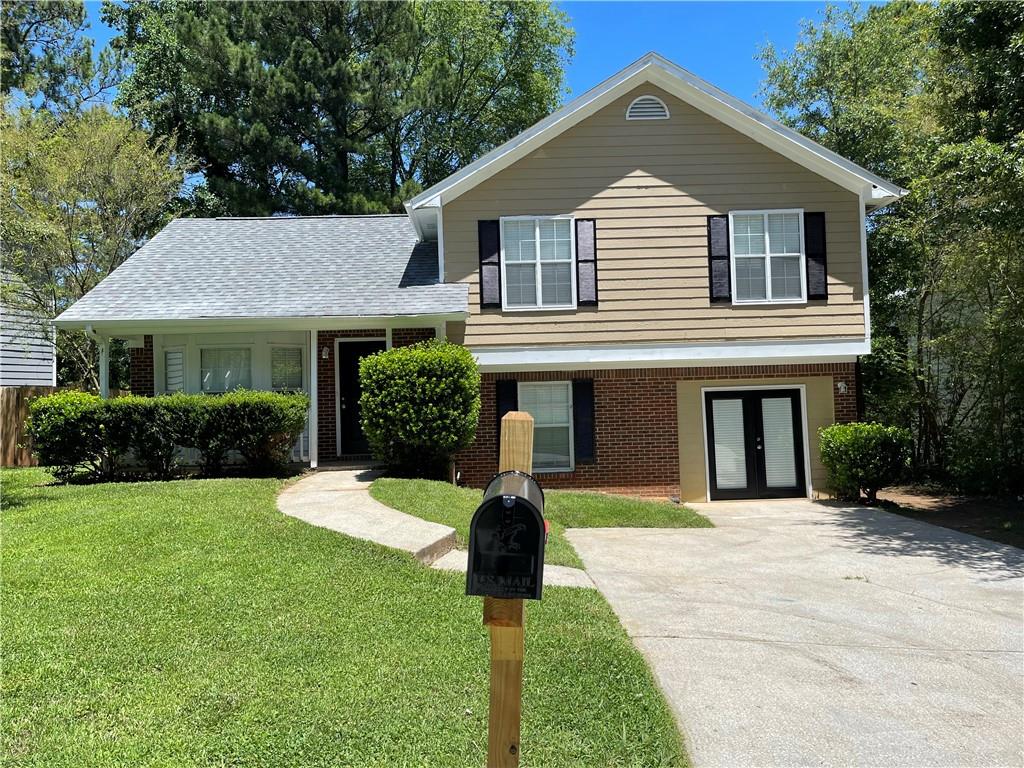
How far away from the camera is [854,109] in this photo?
16.8 metres

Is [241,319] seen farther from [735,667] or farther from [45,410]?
[735,667]

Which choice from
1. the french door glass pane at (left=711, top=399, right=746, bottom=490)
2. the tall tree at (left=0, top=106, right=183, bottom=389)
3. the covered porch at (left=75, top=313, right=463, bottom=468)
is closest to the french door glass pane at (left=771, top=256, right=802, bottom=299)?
the french door glass pane at (left=711, top=399, right=746, bottom=490)

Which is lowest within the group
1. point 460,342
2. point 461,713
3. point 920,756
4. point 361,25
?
point 920,756

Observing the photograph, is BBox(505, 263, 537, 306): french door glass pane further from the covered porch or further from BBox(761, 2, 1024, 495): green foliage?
BBox(761, 2, 1024, 495): green foliage

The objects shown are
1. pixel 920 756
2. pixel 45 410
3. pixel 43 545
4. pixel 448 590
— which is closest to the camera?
pixel 920 756

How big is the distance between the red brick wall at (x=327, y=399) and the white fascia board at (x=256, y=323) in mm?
624

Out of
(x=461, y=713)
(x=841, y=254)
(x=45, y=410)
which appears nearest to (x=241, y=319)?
(x=45, y=410)

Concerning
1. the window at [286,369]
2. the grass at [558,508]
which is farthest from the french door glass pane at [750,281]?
the window at [286,369]

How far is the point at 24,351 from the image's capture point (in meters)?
19.8

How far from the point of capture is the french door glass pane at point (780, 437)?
1325cm

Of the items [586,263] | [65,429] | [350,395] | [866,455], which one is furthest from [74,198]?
[866,455]

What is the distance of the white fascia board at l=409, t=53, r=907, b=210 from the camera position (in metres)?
12.5

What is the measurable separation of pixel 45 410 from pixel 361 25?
755 inches

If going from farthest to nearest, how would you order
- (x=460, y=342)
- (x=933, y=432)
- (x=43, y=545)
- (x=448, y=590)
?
(x=933, y=432)
(x=460, y=342)
(x=43, y=545)
(x=448, y=590)
